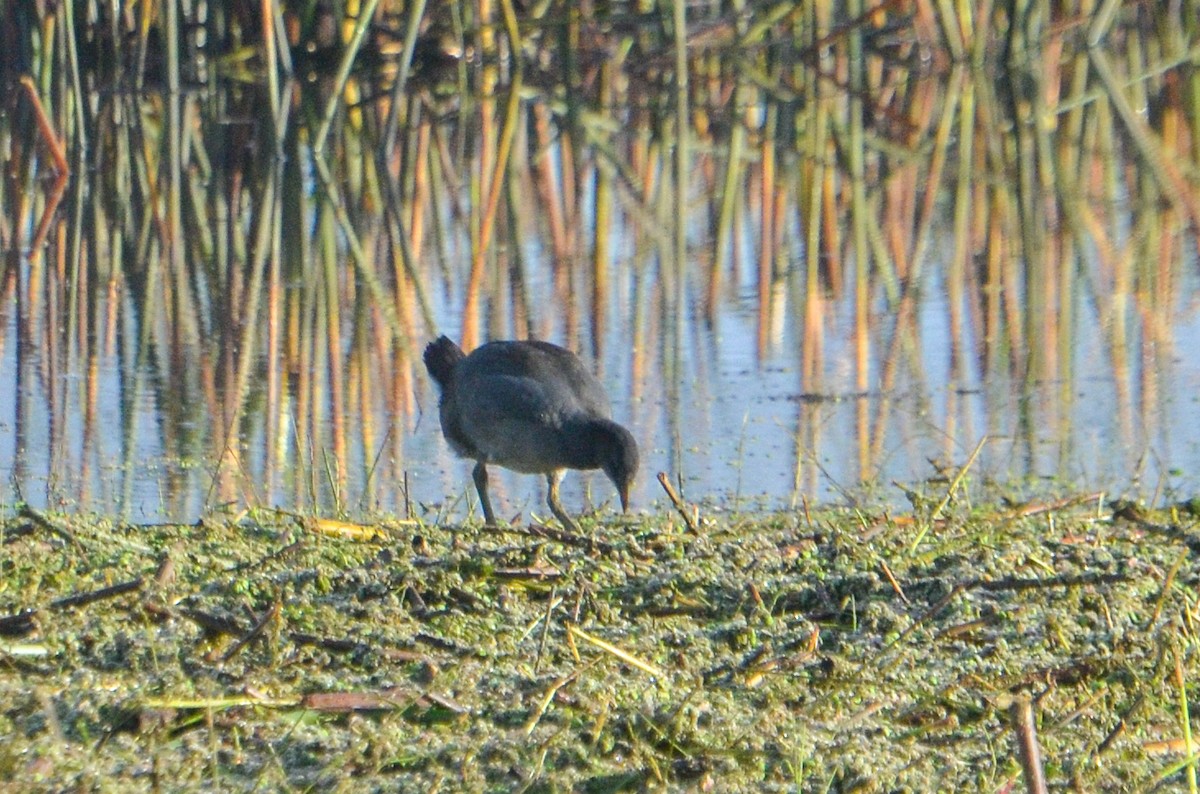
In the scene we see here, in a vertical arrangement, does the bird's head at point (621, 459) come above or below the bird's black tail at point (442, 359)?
below

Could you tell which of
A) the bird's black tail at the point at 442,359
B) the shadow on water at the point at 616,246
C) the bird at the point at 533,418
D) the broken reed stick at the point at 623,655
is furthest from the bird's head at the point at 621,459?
the broken reed stick at the point at 623,655

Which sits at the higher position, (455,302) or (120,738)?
(455,302)

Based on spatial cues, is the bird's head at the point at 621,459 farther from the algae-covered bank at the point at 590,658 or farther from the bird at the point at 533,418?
the algae-covered bank at the point at 590,658

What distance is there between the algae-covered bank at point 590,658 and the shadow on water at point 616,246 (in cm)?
118

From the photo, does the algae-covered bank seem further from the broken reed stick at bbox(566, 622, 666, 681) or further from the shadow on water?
the shadow on water

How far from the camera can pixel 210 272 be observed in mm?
8008

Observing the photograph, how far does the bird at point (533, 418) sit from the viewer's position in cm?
517

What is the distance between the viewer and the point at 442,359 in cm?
595

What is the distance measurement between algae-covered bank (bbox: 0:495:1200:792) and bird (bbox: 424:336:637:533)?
116 cm

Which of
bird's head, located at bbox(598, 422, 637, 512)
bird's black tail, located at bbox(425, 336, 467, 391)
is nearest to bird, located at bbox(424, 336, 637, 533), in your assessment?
bird's head, located at bbox(598, 422, 637, 512)

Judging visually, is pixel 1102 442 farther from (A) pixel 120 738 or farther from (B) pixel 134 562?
(A) pixel 120 738

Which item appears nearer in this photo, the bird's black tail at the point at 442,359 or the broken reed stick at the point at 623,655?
the broken reed stick at the point at 623,655

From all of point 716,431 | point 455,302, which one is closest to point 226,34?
point 455,302

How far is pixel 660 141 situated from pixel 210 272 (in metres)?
3.88
